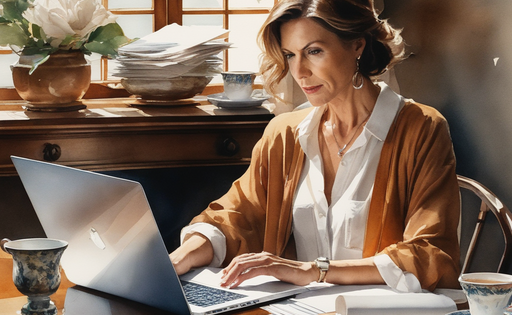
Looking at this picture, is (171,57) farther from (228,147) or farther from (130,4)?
(130,4)

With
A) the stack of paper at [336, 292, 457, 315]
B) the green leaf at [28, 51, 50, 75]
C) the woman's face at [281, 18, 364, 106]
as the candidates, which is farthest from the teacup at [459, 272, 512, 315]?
the green leaf at [28, 51, 50, 75]

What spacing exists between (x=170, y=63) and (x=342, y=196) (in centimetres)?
85

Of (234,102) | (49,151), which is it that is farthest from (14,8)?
(234,102)

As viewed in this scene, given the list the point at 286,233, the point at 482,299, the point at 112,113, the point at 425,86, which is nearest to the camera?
the point at 482,299

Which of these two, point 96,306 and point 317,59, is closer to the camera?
point 96,306

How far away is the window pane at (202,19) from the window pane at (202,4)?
3 centimetres

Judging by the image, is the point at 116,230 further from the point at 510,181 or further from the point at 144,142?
the point at 510,181

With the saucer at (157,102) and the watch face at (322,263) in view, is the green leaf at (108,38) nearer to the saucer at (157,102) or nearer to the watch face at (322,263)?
the saucer at (157,102)

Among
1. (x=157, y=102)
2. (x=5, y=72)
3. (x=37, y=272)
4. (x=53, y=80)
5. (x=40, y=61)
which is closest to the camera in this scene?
(x=37, y=272)

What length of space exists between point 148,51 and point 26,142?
505 mm

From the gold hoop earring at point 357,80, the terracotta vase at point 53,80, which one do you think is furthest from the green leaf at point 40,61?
the gold hoop earring at point 357,80

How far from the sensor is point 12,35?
2.13 m

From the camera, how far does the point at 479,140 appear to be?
2225 millimetres

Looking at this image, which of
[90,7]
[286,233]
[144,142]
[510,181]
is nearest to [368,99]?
[286,233]
